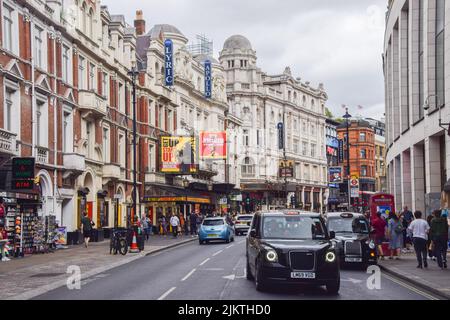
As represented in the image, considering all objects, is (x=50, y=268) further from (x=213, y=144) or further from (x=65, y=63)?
(x=213, y=144)

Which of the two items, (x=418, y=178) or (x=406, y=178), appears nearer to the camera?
(x=418, y=178)

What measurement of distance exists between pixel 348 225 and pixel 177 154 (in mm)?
34317

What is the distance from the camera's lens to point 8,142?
28.0 m

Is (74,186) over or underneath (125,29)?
underneath

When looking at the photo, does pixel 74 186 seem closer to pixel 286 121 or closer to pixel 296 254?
pixel 296 254

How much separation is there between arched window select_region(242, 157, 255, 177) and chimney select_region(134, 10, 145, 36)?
30675 millimetres

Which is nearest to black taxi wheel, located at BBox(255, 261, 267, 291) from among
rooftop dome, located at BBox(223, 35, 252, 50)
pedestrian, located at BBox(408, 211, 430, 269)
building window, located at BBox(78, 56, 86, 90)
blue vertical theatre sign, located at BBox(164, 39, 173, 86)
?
pedestrian, located at BBox(408, 211, 430, 269)

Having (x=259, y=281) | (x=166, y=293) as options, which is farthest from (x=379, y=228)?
(x=166, y=293)

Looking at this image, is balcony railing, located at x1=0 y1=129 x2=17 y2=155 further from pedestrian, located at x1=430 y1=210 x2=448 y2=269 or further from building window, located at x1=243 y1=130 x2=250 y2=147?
building window, located at x1=243 y1=130 x2=250 y2=147

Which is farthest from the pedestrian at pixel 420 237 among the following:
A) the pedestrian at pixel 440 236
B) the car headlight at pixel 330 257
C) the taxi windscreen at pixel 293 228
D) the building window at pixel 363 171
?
the building window at pixel 363 171

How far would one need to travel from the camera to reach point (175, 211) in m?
60.1

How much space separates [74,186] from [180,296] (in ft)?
81.0

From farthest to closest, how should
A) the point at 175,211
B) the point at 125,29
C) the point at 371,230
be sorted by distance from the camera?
the point at 175,211 → the point at 125,29 → the point at 371,230
